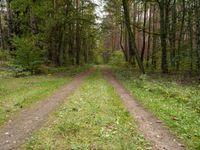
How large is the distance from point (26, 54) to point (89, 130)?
18371mm

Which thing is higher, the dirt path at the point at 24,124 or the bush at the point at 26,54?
the bush at the point at 26,54

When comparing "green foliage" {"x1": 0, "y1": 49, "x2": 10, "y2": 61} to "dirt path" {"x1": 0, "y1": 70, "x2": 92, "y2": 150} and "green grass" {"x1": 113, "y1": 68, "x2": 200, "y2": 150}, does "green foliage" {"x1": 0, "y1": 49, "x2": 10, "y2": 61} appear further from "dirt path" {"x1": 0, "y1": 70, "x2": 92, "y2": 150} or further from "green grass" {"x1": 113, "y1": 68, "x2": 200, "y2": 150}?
"dirt path" {"x1": 0, "y1": 70, "x2": 92, "y2": 150}

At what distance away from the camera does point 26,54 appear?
85.4 ft

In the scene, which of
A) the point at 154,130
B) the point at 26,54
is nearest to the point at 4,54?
the point at 26,54

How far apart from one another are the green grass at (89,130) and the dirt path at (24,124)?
308 mm

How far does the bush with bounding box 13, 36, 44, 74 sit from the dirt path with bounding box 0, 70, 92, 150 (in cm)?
1297

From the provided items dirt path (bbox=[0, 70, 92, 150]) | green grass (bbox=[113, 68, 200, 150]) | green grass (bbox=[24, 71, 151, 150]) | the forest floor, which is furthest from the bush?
green grass (bbox=[24, 71, 151, 150])

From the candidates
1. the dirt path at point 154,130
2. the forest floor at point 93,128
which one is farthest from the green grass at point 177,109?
the dirt path at point 154,130

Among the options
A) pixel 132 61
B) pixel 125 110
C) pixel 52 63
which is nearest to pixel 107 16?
pixel 132 61

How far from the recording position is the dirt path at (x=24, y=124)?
8.00 meters

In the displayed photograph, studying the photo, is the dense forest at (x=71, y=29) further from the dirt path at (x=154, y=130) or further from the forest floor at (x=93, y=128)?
the forest floor at (x=93, y=128)

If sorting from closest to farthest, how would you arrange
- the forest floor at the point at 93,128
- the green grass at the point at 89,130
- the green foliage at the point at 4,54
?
1. the green grass at the point at 89,130
2. the forest floor at the point at 93,128
3. the green foliage at the point at 4,54

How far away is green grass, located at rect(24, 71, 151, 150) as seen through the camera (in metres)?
7.64

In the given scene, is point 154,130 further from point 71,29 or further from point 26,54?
point 71,29
